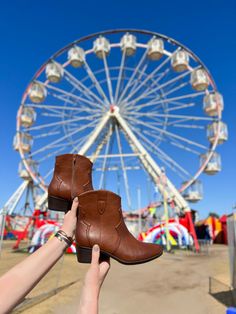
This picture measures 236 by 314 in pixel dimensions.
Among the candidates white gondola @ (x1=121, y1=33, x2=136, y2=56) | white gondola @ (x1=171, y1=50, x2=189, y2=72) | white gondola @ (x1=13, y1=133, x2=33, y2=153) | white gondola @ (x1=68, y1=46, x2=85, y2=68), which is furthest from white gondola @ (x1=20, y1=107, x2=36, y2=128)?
white gondola @ (x1=171, y1=50, x2=189, y2=72)

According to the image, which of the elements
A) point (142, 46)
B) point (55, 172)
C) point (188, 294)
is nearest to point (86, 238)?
point (55, 172)

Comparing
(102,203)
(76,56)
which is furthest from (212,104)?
(102,203)

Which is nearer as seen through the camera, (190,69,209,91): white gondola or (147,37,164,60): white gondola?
(190,69,209,91): white gondola

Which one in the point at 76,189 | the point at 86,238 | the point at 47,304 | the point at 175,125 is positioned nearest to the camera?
the point at 86,238

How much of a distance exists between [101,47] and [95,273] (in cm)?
1711

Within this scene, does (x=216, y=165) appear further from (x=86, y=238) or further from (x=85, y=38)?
(x=86, y=238)

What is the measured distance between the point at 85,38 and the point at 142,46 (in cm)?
353

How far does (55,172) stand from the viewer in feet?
6.45

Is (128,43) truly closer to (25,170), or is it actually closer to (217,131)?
(217,131)

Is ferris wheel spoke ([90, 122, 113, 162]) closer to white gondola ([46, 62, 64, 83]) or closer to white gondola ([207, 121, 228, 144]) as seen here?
white gondola ([46, 62, 64, 83])

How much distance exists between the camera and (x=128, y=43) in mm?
16719

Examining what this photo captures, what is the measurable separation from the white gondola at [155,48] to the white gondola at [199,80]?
2251mm

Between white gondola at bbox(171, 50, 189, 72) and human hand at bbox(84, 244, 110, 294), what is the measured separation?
52.0ft

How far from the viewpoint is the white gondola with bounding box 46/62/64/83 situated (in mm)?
16312
